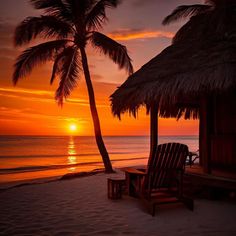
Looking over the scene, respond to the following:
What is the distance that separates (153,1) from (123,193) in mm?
5860

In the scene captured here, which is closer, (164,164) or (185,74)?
(164,164)

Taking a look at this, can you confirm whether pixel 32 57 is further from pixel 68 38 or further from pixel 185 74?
pixel 185 74

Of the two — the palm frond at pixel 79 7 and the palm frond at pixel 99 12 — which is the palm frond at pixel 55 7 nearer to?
the palm frond at pixel 79 7

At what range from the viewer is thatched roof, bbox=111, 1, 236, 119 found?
4.71 metres

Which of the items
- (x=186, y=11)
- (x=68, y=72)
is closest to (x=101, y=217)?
(x=68, y=72)

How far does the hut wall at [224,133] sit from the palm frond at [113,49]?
4.25 m

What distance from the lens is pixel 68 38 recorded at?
1027 centimetres

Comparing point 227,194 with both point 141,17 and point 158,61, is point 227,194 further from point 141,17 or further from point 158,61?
point 141,17

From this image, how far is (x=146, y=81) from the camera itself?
19.6 ft

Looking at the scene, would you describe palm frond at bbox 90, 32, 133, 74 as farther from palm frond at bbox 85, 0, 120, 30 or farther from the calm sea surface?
the calm sea surface

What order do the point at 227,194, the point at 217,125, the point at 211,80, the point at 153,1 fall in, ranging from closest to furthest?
1. the point at 211,80
2. the point at 227,194
3. the point at 217,125
4. the point at 153,1

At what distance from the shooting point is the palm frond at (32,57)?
31.4ft

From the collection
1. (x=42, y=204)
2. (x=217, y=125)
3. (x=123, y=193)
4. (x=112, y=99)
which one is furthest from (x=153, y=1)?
(x=42, y=204)

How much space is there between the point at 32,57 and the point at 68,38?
1561mm
